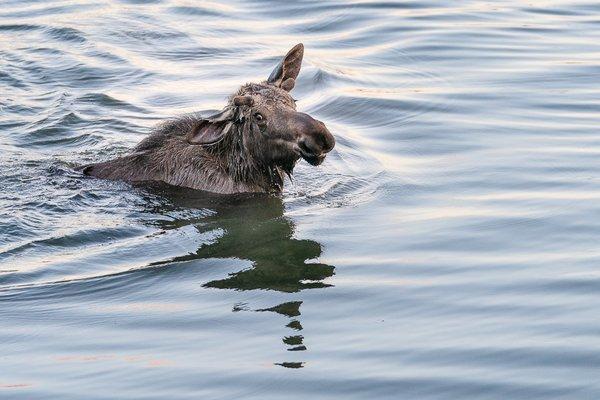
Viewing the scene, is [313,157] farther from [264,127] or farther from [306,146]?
[264,127]

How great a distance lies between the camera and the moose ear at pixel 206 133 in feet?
33.9

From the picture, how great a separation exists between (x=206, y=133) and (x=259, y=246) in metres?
1.20

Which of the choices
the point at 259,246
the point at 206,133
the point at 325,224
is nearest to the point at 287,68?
the point at 206,133

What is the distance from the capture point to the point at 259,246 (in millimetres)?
9703

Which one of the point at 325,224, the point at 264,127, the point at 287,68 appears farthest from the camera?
the point at 287,68

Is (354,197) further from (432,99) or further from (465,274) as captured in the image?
(432,99)

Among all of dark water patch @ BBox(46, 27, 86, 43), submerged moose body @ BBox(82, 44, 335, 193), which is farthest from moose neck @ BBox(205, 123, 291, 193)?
dark water patch @ BBox(46, 27, 86, 43)

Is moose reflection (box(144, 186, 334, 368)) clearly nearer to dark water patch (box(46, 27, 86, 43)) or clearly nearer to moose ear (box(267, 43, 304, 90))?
moose ear (box(267, 43, 304, 90))

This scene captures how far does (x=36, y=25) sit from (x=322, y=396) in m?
11.7

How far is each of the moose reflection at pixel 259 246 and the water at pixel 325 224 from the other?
24 mm

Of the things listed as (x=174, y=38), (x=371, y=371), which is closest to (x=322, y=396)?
(x=371, y=371)

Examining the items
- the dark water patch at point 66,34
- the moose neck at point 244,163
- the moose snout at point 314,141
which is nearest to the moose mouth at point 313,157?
the moose snout at point 314,141

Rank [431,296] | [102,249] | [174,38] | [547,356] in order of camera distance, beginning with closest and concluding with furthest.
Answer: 1. [547,356]
2. [431,296]
3. [102,249]
4. [174,38]

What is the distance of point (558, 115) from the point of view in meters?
13.3
